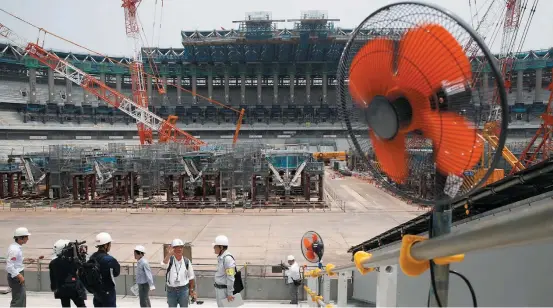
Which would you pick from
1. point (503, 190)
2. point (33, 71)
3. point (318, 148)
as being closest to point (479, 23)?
point (318, 148)

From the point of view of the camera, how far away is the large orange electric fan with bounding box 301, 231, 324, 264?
563 cm

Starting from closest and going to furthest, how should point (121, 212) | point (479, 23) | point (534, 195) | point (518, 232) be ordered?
point (518, 232), point (534, 195), point (121, 212), point (479, 23)

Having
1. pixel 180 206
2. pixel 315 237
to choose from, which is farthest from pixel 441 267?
pixel 180 206

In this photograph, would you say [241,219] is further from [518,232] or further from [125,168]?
[518,232]

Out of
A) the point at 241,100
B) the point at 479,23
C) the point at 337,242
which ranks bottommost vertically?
the point at 337,242

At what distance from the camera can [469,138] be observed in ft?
5.60

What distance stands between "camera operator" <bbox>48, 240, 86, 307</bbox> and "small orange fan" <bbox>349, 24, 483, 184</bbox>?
368 cm

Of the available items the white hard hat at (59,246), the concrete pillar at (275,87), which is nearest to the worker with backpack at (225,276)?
the white hard hat at (59,246)

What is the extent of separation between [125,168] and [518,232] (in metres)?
23.9

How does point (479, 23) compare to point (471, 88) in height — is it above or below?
above

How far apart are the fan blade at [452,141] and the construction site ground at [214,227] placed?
32.4ft

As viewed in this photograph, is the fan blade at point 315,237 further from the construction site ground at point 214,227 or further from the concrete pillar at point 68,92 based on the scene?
the concrete pillar at point 68,92

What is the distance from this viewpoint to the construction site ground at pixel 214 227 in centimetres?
1263

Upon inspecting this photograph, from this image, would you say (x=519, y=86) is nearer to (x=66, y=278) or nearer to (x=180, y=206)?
(x=180, y=206)
